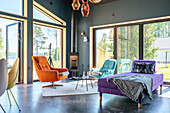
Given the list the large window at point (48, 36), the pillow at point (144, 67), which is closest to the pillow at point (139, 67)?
the pillow at point (144, 67)

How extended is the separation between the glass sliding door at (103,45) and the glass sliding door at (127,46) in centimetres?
39

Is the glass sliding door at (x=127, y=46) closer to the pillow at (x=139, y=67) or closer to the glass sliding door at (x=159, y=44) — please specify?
the glass sliding door at (x=159, y=44)

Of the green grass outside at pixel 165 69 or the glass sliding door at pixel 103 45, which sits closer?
the green grass outside at pixel 165 69

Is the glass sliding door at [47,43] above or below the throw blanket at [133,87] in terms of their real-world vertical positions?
above

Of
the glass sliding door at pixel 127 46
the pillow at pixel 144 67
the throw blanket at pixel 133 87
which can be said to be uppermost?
the glass sliding door at pixel 127 46

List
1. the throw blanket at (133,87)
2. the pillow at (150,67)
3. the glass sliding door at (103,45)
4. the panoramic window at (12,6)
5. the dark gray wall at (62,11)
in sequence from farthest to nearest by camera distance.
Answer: the glass sliding door at (103,45) < the dark gray wall at (62,11) < the panoramic window at (12,6) < the pillow at (150,67) < the throw blanket at (133,87)

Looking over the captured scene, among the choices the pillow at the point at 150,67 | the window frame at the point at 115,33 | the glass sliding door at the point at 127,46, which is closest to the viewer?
the pillow at the point at 150,67

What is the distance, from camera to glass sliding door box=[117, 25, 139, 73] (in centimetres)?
590

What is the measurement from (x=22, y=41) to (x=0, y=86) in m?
3.69

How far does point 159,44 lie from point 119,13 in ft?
6.41

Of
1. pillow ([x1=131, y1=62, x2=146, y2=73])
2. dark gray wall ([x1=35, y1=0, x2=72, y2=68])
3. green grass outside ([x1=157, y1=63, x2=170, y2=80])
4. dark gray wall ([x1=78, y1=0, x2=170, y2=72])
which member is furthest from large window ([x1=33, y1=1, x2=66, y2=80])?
green grass outside ([x1=157, y1=63, x2=170, y2=80])

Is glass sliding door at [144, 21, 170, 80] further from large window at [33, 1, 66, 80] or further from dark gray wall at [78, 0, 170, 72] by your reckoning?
large window at [33, 1, 66, 80]

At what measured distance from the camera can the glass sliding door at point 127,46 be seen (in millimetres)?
5902

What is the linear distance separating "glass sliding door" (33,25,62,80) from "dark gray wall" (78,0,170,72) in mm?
1037
